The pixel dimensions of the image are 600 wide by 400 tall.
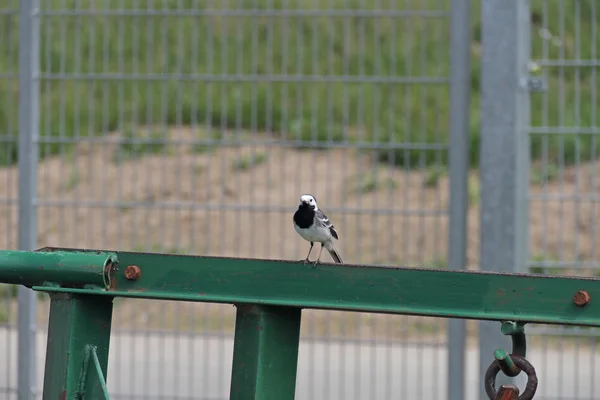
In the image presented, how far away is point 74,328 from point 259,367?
58 centimetres

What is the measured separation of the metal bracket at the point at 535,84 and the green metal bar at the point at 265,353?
2.66 metres

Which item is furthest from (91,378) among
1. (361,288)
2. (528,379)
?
(528,379)

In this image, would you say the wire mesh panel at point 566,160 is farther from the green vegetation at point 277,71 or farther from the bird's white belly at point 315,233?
the bird's white belly at point 315,233

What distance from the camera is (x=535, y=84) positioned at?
5594mm

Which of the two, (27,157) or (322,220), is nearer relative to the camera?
(322,220)

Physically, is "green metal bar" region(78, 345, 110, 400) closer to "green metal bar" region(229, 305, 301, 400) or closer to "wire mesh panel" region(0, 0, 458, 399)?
"green metal bar" region(229, 305, 301, 400)

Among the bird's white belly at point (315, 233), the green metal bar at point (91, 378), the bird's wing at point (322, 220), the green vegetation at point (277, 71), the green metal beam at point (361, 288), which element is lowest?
the green metal bar at point (91, 378)

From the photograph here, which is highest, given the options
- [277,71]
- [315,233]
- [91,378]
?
[277,71]

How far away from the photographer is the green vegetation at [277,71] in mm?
6070

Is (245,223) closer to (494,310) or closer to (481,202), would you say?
(481,202)

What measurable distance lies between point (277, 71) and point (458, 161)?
4.91 meters

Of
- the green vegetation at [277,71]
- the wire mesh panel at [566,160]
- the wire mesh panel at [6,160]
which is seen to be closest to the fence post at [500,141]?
the wire mesh panel at [566,160]

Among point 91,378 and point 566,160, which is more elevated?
point 566,160

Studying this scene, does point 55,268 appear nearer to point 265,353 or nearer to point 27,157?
point 265,353
